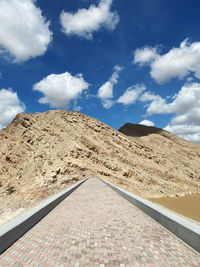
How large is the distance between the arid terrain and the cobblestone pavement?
8558mm

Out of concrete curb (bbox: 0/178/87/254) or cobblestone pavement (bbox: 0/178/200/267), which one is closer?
cobblestone pavement (bbox: 0/178/200/267)

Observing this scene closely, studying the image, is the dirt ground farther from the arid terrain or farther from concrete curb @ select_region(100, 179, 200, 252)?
concrete curb @ select_region(100, 179, 200, 252)

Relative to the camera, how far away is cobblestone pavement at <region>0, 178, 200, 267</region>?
3.08m

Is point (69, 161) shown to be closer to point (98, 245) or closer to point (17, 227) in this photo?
point (17, 227)

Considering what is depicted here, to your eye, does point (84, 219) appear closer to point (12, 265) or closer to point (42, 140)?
point (12, 265)

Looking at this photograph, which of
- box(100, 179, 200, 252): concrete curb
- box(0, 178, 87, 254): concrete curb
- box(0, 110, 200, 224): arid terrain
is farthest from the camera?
box(0, 110, 200, 224): arid terrain

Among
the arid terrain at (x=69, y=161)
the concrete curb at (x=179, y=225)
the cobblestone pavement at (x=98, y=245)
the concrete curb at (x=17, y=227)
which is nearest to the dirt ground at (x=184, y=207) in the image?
the arid terrain at (x=69, y=161)

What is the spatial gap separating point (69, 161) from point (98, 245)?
1585 cm

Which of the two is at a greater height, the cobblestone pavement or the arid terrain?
the arid terrain

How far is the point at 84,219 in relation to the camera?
5.48 m

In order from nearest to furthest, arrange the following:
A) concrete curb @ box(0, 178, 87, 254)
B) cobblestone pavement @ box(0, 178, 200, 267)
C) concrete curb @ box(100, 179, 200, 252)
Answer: cobblestone pavement @ box(0, 178, 200, 267)
concrete curb @ box(0, 178, 87, 254)
concrete curb @ box(100, 179, 200, 252)

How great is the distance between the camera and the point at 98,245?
3695 millimetres

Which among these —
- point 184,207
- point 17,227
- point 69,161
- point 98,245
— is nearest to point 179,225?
point 98,245

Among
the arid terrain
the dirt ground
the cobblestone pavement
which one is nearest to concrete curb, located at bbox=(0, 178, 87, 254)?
the cobblestone pavement
